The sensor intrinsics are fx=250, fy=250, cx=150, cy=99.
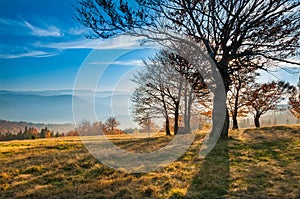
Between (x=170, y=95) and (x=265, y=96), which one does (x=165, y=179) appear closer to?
(x=170, y=95)

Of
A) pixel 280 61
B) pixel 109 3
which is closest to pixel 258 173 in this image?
pixel 280 61

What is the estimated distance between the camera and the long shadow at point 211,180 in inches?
230

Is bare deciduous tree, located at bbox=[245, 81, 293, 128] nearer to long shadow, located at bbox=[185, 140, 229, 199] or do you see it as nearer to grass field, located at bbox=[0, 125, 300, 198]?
grass field, located at bbox=[0, 125, 300, 198]

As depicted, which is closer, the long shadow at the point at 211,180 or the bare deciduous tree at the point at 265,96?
the long shadow at the point at 211,180

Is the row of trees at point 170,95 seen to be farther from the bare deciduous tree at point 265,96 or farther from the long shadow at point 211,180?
the long shadow at point 211,180

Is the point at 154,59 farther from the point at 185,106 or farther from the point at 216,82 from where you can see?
the point at 216,82

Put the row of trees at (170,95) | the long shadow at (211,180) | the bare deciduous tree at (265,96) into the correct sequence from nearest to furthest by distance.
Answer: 1. the long shadow at (211,180)
2. the row of trees at (170,95)
3. the bare deciduous tree at (265,96)

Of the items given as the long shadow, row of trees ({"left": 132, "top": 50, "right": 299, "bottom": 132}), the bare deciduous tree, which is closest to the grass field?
the long shadow

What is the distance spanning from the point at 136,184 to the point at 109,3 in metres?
10.2

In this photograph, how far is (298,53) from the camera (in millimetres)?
14789

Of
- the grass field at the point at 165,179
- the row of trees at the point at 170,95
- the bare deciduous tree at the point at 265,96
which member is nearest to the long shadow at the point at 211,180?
the grass field at the point at 165,179

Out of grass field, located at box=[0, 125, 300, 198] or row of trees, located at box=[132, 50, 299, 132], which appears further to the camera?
row of trees, located at box=[132, 50, 299, 132]

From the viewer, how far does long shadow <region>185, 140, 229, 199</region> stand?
5850mm

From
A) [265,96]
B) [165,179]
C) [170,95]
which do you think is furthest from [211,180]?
[265,96]
